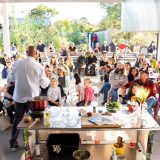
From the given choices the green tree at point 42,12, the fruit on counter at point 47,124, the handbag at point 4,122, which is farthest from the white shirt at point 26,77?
the green tree at point 42,12

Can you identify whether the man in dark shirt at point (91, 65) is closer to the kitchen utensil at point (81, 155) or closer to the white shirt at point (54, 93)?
the white shirt at point (54, 93)

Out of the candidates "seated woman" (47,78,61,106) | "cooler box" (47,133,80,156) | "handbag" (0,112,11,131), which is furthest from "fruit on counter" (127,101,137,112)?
"handbag" (0,112,11,131)

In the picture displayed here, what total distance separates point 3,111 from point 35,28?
955cm

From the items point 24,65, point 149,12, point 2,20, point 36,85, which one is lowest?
point 36,85

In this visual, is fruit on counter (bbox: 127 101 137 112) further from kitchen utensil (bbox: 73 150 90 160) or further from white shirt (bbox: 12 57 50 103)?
white shirt (bbox: 12 57 50 103)

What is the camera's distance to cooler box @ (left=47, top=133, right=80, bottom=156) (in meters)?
2.88

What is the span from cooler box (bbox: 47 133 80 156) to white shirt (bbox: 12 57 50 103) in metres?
0.76

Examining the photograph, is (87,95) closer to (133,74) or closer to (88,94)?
(88,94)

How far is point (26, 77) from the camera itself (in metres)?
3.42

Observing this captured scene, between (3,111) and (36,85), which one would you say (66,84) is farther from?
(36,85)

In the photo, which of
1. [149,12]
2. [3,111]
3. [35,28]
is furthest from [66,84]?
[35,28]

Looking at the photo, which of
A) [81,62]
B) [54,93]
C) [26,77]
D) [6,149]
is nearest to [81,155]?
[26,77]

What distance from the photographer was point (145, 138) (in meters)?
2.81

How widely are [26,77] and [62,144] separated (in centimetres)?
105
